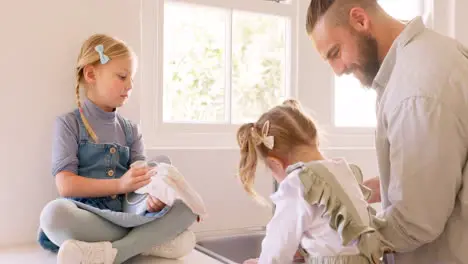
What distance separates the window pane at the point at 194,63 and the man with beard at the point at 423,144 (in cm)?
93

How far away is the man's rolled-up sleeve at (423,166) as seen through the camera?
0.94m

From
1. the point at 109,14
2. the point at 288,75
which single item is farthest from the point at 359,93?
the point at 109,14

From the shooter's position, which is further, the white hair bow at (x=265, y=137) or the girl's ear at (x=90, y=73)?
the girl's ear at (x=90, y=73)

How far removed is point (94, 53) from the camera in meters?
1.50

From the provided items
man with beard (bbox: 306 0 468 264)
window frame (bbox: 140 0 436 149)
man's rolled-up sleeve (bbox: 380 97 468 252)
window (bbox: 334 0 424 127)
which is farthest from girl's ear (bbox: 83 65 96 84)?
window (bbox: 334 0 424 127)

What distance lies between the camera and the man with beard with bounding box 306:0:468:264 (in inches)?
37.1

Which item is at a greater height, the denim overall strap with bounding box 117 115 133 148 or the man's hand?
the denim overall strap with bounding box 117 115 133 148

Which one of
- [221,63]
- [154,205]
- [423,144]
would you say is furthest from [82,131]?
[423,144]

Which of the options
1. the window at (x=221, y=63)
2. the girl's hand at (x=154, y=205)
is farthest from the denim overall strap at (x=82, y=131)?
the window at (x=221, y=63)

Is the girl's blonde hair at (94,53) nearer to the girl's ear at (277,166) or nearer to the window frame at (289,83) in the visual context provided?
the window frame at (289,83)

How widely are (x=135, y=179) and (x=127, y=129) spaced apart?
0.25 meters

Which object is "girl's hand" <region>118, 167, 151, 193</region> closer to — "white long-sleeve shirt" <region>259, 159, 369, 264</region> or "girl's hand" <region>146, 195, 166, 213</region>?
"girl's hand" <region>146, 195, 166, 213</region>

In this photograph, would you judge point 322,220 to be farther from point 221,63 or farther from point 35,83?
point 221,63

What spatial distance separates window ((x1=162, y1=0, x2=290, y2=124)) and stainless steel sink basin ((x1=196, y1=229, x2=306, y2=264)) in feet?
1.48
